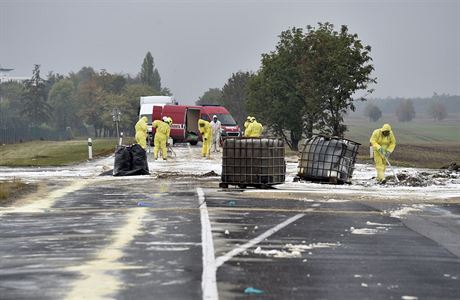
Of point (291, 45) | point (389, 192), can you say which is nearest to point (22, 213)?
point (389, 192)

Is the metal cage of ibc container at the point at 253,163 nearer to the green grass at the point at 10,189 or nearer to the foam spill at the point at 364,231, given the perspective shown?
the green grass at the point at 10,189

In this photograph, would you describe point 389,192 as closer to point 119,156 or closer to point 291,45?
point 119,156

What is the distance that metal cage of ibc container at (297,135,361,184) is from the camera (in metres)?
24.0

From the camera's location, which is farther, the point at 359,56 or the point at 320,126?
the point at 320,126

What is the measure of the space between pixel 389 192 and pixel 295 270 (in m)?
12.7

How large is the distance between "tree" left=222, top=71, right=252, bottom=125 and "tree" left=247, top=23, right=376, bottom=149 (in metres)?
43.1

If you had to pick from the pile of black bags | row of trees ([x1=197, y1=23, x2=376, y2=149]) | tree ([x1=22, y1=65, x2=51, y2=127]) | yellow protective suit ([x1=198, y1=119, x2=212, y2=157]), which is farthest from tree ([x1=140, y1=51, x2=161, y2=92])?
the pile of black bags

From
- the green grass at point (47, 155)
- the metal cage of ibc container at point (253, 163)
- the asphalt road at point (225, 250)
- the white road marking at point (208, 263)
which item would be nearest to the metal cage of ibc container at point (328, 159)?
the metal cage of ibc container at point (253, 163)

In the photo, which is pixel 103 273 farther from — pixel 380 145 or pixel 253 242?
pixel 380 145

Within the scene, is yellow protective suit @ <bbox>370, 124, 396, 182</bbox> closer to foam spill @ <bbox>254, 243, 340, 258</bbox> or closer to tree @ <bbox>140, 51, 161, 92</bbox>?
foam spill @ <bbox>254, 243, 340, 258</bbox>

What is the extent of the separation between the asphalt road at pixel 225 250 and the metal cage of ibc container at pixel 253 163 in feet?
11.4

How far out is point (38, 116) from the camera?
598ft

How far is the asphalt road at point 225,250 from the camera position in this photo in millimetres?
8102

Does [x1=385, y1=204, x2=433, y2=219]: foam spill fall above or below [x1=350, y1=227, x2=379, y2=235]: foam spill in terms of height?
below
